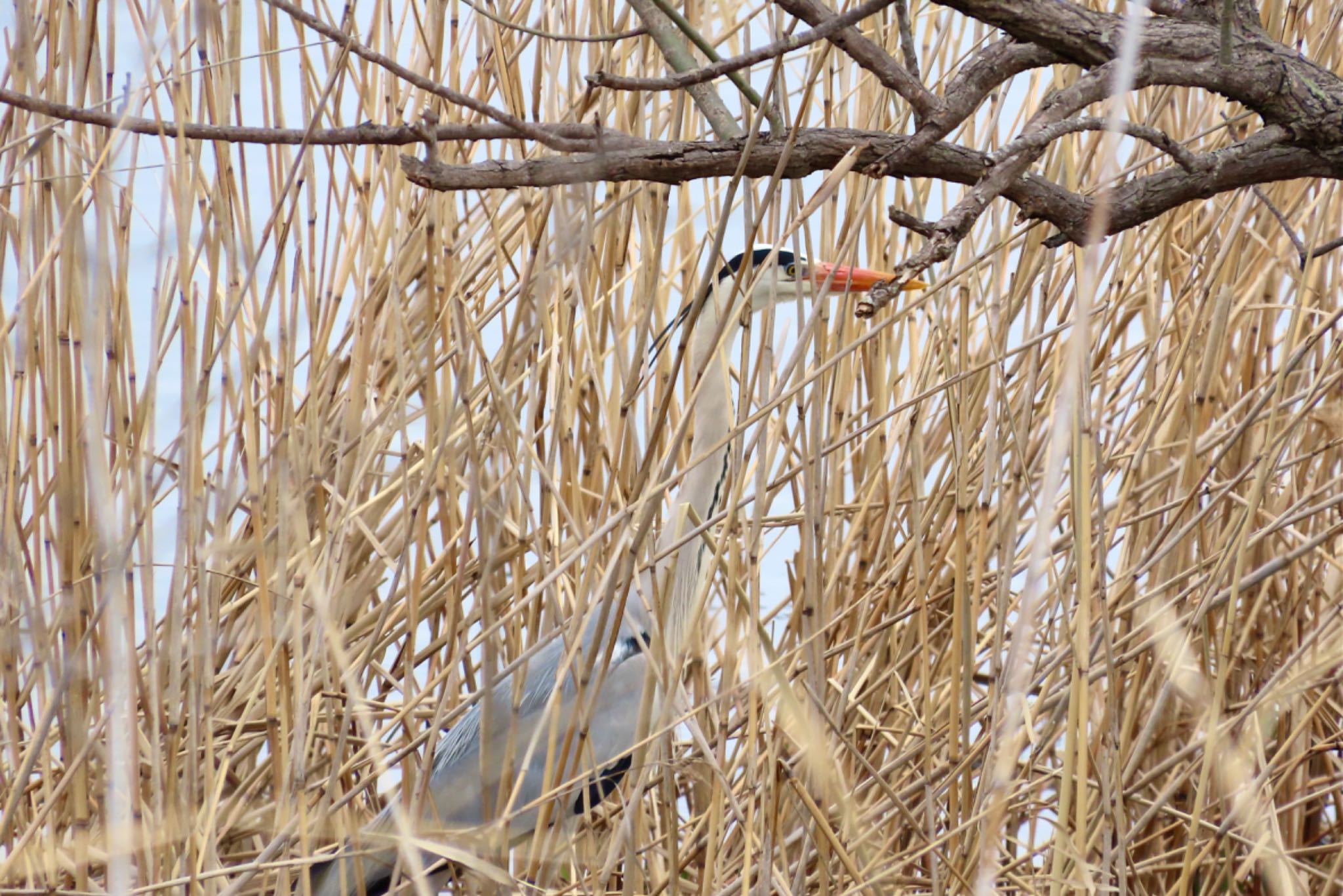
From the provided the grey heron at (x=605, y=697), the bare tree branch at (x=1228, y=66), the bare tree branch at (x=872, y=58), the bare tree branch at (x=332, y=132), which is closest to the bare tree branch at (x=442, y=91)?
the bare tree branch at (x=332, y=132)

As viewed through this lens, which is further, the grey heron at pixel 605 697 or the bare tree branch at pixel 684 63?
the grey heron at pixel 605 697

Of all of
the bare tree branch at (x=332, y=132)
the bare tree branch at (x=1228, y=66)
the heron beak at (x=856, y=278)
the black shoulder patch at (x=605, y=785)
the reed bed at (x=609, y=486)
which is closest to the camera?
the bare tree branch at (x=332, y=132)

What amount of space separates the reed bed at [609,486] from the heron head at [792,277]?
0.11 feet

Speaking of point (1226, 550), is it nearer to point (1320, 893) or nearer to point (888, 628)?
point (888, 628)

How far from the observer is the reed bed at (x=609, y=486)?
0.76 meters

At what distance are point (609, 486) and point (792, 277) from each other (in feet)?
1.63

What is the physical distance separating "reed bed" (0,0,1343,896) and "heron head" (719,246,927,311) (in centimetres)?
4

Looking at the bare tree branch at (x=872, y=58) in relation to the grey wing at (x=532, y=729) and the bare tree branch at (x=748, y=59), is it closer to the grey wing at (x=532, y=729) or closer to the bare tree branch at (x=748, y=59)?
the bare tree branch at (x=748, y=59)

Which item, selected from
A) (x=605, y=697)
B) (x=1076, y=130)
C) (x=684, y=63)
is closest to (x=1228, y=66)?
(x=1076, y=130)

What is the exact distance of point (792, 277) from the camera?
1239mm

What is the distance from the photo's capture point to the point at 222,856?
1.14m

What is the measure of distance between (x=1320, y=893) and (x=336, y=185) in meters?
1.06

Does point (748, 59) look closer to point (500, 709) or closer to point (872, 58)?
point (872, 58)

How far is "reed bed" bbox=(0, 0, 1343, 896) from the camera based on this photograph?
29.7 inches
